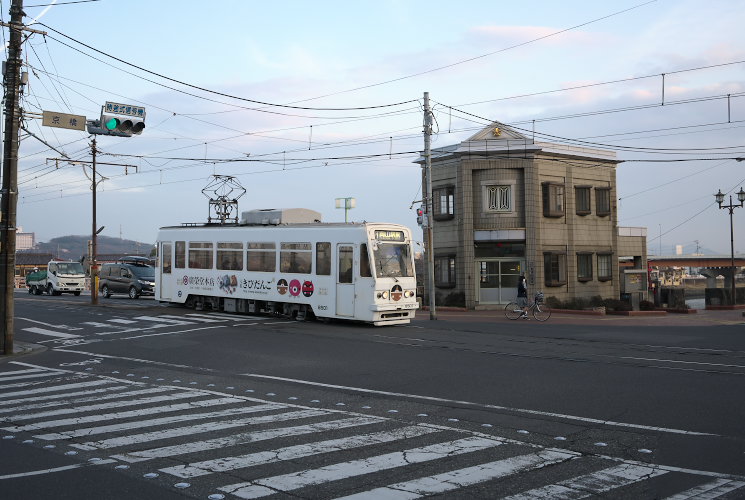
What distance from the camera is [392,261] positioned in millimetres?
23203

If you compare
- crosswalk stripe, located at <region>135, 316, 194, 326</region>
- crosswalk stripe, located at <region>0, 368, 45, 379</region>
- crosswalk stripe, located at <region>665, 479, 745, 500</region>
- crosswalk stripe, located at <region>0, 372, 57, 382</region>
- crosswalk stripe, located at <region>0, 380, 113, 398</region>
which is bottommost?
crosswalk stripe, located at <region>0, 368, 45, 379</region>

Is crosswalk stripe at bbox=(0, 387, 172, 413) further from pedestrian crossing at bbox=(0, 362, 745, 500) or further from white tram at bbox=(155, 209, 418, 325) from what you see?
white tram at bbox=(155, 209, 418, 325)

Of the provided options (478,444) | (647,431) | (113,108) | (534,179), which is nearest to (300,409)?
(478,444)

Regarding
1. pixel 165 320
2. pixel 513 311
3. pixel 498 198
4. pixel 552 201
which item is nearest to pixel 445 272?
pixel 498 198

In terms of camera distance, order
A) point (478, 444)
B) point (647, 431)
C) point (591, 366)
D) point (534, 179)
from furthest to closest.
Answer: point (534, 179)
point (591, 366)
point (647, 431)
point (478, 444)

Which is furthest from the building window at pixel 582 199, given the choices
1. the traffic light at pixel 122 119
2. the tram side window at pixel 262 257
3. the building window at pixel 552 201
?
the traffic light at pixel 122 119

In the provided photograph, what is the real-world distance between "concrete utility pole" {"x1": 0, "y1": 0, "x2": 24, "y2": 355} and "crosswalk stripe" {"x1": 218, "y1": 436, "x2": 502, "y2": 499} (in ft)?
44.9

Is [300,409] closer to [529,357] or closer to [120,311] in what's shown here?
[529,357]

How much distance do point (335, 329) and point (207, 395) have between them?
36.3 feet

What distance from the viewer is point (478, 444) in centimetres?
795

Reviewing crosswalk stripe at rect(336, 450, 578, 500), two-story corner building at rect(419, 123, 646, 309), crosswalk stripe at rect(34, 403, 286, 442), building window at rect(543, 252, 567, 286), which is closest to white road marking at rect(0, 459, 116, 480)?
crosswalk stripe at rect(34, 403, 286, 442)

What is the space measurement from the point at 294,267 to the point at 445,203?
13.9m

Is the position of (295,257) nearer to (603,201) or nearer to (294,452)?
(294,452)

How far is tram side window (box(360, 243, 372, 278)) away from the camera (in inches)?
886
